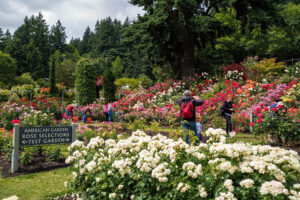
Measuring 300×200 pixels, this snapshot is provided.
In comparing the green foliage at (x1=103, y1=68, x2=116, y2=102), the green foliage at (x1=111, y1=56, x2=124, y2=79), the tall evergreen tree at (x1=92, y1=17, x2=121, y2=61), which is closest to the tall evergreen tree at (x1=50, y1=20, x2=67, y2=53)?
the tall evergreen tree at (x1=92, y1=17, x2=121, y2=61)

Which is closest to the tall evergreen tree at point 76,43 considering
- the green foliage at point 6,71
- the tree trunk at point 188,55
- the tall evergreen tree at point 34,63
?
the tall evergreen tree at point 34,63

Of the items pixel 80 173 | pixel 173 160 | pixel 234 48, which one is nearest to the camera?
pixel 173 160

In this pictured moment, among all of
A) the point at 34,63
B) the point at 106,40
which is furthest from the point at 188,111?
the point at 106,40

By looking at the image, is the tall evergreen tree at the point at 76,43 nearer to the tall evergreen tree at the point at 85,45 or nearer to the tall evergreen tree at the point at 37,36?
the tall evergreen tree at the point at 85,45

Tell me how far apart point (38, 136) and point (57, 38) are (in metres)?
80.2

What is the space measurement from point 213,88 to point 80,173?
1184 centimetres

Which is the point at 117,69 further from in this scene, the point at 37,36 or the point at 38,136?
the point at 38,136

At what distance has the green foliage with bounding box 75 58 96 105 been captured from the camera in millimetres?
21703

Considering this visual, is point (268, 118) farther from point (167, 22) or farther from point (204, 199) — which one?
point (167, 22)

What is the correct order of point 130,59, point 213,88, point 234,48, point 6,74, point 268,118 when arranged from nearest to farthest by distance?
point 268,118 < point 213,88 < point 234,48 < point 6,74 < point 130,59

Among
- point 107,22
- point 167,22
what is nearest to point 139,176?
point 167,22

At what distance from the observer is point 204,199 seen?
7.73ft

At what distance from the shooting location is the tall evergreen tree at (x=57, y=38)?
77.6m

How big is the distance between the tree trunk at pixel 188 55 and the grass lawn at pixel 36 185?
1275 cm
